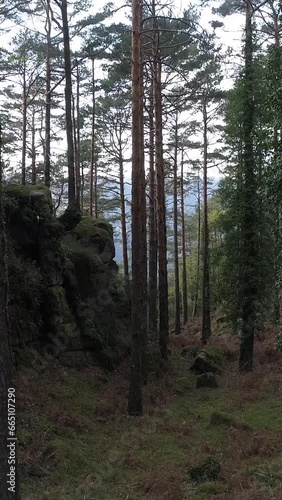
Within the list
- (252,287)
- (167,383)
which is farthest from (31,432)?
(252,287)

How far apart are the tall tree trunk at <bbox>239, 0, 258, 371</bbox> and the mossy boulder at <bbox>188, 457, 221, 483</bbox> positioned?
8918 mm

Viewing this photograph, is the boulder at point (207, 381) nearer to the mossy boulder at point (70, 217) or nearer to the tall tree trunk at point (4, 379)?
the mossy boulder at point (70, 217)

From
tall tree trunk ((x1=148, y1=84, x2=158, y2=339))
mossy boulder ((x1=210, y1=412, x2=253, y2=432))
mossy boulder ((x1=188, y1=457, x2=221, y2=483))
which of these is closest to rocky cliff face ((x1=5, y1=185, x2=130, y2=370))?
tall tree trunk ((x1=148, y1=84, x2=158, y2=339))

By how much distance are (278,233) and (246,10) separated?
9.76 m

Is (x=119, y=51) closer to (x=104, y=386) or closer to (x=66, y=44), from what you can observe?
(x=66, y=44)

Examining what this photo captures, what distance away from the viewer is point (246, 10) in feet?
54.5

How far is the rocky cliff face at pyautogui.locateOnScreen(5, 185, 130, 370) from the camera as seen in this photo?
12.1 meters

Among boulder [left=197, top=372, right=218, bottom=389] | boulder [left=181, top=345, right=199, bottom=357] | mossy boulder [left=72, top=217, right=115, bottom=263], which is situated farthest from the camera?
boulder [left=181, top=345, right=199, bottom=357]

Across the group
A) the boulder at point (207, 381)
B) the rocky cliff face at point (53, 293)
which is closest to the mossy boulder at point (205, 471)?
the rocky cliff face at point (53, 293)

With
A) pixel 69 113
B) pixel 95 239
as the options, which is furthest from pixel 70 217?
pixel 69 113

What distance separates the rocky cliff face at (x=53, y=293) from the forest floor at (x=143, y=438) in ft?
2.80

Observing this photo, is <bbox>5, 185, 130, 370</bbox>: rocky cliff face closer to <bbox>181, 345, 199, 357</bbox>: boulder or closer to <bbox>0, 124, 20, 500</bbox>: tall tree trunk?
<bbox>181, 345, 199, 357</bbox>: boulder

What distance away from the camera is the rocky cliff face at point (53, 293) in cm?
1210

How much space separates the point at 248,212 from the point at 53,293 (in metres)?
7.59
